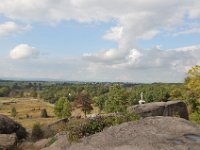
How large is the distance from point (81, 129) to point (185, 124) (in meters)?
2.93

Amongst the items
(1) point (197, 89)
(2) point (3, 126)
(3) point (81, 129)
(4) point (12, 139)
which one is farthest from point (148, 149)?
(1) point (197, 89)

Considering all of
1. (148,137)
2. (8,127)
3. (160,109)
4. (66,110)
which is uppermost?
(148,137)

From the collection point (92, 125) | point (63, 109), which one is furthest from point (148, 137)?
point (63, 109)

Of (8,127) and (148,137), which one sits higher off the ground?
(148,137)

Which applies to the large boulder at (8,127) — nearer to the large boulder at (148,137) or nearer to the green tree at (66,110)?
the large boulder at (148,137)

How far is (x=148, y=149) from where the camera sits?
338 inches

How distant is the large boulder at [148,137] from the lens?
28.8ft

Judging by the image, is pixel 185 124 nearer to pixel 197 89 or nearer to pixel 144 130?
pixel 144 130

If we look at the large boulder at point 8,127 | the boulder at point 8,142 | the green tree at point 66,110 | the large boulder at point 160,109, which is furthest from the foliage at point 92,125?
the green tree at point 66,110

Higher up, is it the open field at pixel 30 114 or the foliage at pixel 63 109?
the foliage at pixel 63 109

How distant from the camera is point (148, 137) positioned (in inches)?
357

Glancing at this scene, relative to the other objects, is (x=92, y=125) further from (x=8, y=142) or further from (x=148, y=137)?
(x=8, y=142)

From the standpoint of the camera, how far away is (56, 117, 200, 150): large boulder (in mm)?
8789

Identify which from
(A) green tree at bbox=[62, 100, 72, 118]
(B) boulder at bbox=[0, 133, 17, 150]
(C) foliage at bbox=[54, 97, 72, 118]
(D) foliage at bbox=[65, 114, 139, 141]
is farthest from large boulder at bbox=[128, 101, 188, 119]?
(C) foliage at bbox=[54, 97, 72, 118]
